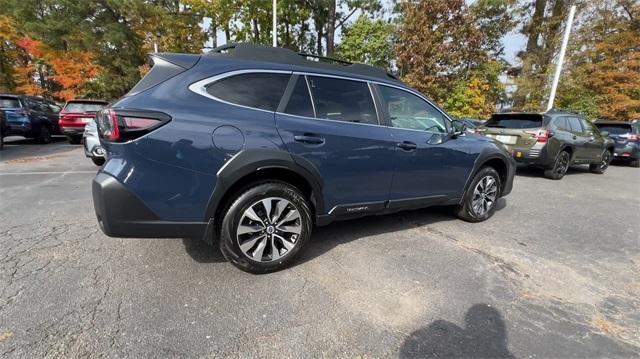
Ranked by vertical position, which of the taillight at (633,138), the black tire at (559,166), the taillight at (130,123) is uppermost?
the taillight at (130,123)

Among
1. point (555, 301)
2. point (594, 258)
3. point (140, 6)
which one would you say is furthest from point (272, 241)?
point (140, 6)

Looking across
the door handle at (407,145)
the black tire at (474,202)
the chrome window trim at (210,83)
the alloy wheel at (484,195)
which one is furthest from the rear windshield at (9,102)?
the alloy wheel at (484,195)

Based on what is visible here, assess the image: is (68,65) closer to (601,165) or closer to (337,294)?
(337,294)

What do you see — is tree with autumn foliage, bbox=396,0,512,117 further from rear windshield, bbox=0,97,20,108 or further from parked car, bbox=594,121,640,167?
rear windshield, bbox=0,97,20,108

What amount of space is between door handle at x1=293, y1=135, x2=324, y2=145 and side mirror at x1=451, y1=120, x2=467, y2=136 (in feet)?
6.18

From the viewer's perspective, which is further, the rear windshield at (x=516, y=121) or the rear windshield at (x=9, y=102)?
the rear windshield at (x=9, y=102)

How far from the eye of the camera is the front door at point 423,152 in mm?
3355

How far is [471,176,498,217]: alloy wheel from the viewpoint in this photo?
14.0 feet

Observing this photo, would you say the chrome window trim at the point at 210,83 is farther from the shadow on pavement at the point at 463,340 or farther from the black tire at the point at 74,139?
the black tire at the point at 74,139

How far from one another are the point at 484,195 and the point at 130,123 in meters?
4.25

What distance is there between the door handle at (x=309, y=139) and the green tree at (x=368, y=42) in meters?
22.8

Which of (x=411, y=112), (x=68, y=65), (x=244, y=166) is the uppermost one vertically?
(x=68, y=65)

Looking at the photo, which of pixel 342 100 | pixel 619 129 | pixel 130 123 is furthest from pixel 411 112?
pixel 619 129

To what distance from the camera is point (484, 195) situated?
4355 millimetres
